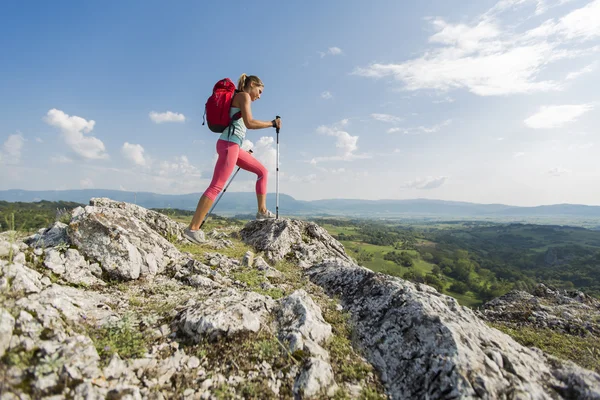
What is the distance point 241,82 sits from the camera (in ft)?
26.7

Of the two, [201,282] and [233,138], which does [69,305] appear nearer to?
[201,282]

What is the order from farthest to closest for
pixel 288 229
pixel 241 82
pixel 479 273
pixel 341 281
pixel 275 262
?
pixel 479 273 < pixel 288 229 < pixel 275 262 < pixel 241 82 < pixel 341 281

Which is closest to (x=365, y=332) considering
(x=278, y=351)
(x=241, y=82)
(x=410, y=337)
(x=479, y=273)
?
(x=410, y=337)

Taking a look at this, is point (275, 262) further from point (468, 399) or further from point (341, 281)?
point (468, 399)

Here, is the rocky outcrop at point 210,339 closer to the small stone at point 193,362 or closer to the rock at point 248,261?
the small stone at point 193,362

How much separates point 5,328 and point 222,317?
2.34 m

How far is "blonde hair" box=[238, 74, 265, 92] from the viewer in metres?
8.09

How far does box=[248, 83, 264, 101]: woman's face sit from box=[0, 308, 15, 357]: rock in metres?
7.09

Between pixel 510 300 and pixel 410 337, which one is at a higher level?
pixel 410 337

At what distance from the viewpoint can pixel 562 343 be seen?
5.76 m

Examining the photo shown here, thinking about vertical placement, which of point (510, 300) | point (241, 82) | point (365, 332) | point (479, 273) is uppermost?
point (241, 82)

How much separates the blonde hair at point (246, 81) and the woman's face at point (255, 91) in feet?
0.29

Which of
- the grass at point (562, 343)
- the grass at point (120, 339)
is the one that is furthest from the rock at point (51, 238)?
the grass at point (562, 343)

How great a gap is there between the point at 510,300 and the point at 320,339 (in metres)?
8.41
